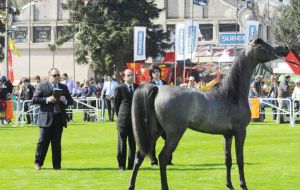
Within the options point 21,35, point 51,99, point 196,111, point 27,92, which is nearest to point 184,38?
point 27,92

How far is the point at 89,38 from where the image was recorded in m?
73.1

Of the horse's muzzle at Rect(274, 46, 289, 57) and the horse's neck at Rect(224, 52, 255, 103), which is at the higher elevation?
the horse's muzzle at Rect(274, 46, 289, 57)

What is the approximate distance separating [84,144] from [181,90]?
11756 millimetres

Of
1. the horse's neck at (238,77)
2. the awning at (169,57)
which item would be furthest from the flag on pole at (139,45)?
the horse's neck at (238,77)

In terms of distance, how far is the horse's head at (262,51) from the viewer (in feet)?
44.6

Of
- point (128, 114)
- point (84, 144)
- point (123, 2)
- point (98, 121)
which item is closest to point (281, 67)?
point (123, 2)

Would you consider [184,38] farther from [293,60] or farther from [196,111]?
[196,111]

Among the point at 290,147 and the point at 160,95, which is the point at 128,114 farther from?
the point at 290,147

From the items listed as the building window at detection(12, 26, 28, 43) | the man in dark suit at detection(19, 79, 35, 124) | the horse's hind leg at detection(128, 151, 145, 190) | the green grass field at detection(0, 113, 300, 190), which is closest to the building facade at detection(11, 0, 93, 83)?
the building window at detection(12, 26, 28, 43)

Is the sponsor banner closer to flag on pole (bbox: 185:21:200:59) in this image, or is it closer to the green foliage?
flag on pole (bbox: 185:21:200:59)

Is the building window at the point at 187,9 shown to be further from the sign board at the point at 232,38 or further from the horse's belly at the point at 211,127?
the horse's belly at the point at 211,127

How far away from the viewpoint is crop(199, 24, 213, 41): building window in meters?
94.0

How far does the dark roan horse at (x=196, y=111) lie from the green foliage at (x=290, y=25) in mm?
76304

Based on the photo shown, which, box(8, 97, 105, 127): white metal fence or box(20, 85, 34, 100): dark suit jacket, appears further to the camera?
box(20, 85, 34, 100): dark suit jacket
